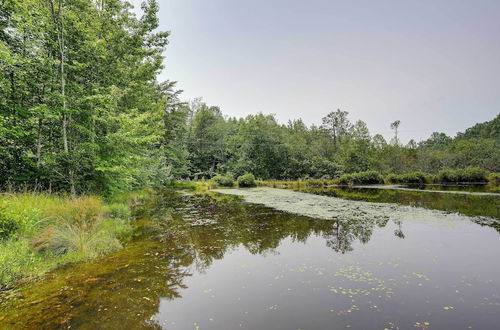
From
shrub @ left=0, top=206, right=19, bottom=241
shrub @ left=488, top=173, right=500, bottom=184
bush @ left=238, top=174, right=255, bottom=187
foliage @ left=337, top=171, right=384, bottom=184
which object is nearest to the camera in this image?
shrub @ left=0, top=206, right=19, bottom=241

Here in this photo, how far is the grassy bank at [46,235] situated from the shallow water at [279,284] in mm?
487

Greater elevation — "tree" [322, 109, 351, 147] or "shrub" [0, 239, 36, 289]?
"tree" [322, 109, 351, 147]

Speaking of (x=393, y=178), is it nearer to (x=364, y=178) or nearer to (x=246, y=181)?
(x=364, y=178)

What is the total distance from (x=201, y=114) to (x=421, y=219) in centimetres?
4253

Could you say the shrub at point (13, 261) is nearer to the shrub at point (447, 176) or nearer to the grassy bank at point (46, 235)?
the grassy bank at point (46, 235)

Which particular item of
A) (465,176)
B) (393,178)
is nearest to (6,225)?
(393,178)

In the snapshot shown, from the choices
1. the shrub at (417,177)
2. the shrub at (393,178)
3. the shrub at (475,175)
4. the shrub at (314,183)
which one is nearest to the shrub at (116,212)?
the shrub at (314,183)

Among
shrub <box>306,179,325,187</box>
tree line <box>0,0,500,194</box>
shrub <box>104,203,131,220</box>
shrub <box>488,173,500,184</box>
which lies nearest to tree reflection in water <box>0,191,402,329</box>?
shrub <box>104,203,131,220</box>

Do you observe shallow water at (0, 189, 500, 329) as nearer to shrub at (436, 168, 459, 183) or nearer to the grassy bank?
the grassy bank

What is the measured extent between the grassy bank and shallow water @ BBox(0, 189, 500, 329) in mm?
487

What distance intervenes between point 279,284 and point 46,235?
628cm

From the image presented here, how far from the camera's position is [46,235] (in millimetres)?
6258

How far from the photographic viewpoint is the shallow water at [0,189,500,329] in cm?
381

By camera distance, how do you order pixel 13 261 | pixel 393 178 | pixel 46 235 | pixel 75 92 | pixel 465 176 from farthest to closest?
pixel 393 178, pixel 465 176, pixel 75 92, pixel 46 235, pixel 13 261
